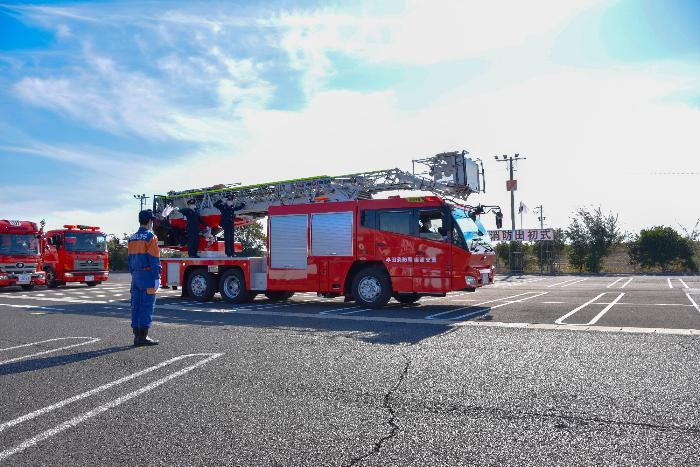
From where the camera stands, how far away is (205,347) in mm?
7223

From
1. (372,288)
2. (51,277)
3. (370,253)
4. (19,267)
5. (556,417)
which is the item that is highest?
(370,253)

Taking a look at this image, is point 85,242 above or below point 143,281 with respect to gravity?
above

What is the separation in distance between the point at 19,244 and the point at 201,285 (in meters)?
10.2

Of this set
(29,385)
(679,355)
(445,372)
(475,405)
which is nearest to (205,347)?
(29,385)

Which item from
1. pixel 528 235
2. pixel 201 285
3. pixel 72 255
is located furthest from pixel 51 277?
pixel 528 235

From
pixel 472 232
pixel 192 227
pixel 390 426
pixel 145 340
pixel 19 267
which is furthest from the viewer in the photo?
pixel 19 267

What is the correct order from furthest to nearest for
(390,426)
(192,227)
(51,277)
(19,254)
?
1. (51,277)
2. (19,254)
3. (192,227)
4. (390,426)

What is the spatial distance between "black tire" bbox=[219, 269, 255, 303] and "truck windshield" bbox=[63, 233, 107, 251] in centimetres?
1169

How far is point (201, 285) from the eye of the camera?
1576 centimetres

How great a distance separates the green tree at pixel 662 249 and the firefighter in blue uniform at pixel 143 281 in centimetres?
3918

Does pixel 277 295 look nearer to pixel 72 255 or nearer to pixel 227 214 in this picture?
pixel 227 214

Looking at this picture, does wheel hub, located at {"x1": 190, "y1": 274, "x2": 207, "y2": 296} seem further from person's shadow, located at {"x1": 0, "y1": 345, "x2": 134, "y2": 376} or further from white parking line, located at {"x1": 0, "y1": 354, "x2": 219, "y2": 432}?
white parking line, located at {"x1": 0, "y1": 354, "x2": 219, "y2": 432}

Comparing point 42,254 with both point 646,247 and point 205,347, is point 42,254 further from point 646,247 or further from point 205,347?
point 646,247

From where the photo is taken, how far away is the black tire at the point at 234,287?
48.6ft
